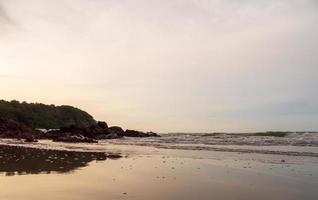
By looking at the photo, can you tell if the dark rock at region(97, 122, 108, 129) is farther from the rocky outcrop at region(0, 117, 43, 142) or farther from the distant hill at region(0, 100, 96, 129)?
the distant hill at region(0, 100, 96, 129)

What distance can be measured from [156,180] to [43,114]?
73.5 m

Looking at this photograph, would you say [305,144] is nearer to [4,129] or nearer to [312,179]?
[312,179]

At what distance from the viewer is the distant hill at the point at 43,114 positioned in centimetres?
7919

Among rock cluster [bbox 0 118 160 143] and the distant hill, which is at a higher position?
the distant hill

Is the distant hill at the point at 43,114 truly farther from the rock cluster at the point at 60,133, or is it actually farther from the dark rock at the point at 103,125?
the rock cluster at the point at 60,133

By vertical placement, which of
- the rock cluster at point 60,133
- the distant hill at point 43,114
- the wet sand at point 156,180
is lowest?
the wet sand at point 156,180

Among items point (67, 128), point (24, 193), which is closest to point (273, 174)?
point (24, 193)

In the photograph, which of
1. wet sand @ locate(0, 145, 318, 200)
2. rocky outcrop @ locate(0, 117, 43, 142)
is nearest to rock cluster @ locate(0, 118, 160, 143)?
rocky outcrop @ locate(0, 117, 43, 142)

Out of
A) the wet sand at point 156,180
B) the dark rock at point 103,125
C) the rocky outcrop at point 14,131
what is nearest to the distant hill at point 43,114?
the dark rock at point 103,125

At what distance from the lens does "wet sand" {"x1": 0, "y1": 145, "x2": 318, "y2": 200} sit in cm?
1030

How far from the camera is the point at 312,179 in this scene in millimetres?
13156

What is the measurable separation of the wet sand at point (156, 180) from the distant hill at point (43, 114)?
62.6 m

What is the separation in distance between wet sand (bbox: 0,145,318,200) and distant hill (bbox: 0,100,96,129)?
6262cm

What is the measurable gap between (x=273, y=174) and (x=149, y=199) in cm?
602
